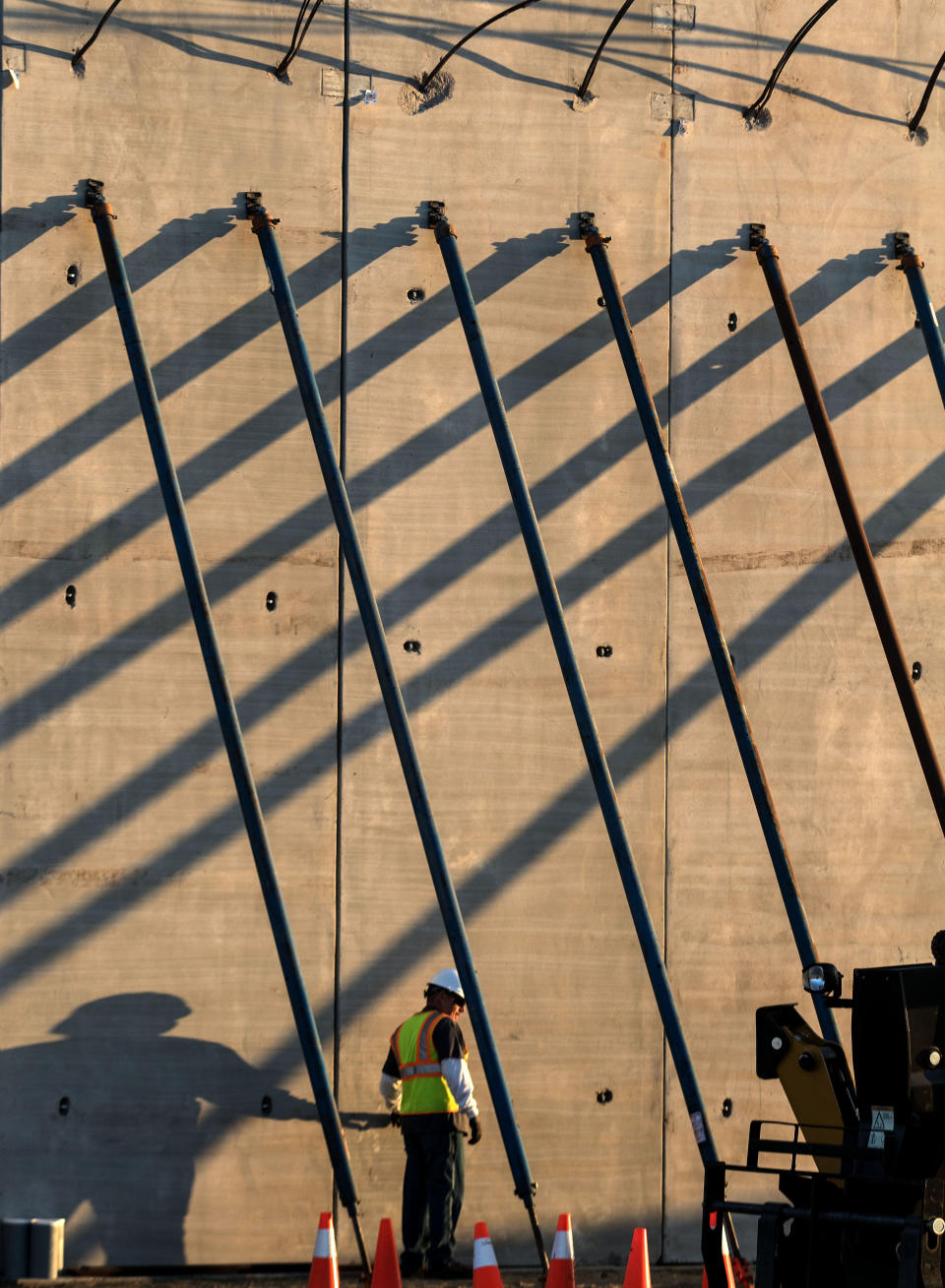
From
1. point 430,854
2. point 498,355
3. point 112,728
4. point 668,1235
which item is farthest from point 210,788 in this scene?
point 668,1235

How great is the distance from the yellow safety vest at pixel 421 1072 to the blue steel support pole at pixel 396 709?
29 cm

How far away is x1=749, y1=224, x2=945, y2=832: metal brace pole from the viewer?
10.5 meters

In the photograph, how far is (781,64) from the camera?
1081cm

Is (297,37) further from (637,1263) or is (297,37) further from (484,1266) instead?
(637,1263)

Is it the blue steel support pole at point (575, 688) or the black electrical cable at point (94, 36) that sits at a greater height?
the black electrical cable at point (94, 36)

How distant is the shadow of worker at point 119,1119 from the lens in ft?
32.9

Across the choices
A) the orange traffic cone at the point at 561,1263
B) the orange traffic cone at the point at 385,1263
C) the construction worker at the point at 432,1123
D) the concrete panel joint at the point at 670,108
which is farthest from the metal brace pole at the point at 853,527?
the orange traffic cone at the point at 385,1263

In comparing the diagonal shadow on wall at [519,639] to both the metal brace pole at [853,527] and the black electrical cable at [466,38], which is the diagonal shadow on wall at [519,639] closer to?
the metal brace pole at [853,527]

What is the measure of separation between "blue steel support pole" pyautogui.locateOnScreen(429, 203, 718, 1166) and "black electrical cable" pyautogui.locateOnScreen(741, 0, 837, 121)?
2.35 metres

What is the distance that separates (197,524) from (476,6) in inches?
158

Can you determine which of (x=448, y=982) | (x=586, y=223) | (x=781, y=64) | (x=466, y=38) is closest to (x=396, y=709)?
(x=448, y=982)

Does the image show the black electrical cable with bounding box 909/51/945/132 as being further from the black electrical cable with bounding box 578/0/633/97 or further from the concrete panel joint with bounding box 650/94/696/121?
the black electrical cable with bounding box 578/0/633/97

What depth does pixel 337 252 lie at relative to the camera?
1076cm

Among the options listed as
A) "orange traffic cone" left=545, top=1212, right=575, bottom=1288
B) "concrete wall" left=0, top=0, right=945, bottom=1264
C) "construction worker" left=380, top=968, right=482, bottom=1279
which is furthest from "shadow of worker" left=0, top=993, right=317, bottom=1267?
"orange traffic cone" left=545, top=1212, right=575, bottom=1288
